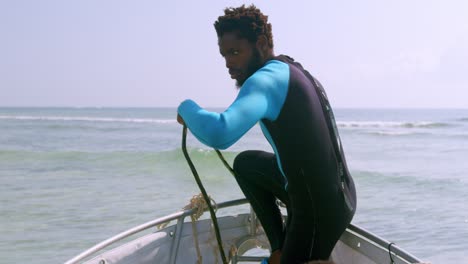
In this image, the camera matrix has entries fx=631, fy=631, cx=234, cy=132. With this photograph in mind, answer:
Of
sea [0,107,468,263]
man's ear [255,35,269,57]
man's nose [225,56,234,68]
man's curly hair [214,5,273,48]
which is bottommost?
sea [0,107,468,263]

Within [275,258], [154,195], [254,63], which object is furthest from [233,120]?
[154,195]

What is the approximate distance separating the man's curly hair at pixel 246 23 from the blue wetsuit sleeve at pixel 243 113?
10.5 inches

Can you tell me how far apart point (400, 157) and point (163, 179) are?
9466 mm

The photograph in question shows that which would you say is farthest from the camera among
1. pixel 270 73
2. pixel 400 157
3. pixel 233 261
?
pixel 400 157

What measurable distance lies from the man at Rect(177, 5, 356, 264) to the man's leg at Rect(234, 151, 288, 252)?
1.06ft

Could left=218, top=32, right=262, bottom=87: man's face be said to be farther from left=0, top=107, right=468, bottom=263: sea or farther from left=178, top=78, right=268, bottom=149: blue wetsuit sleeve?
left=0, top=107, right=468, bottom=263: sea

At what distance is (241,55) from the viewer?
101 inches

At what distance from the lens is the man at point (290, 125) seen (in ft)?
7.40

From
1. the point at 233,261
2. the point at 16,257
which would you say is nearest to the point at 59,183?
the point at 16,257

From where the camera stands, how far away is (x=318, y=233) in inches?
101

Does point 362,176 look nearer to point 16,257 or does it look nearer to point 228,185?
point 228,185

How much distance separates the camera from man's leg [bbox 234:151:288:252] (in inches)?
118

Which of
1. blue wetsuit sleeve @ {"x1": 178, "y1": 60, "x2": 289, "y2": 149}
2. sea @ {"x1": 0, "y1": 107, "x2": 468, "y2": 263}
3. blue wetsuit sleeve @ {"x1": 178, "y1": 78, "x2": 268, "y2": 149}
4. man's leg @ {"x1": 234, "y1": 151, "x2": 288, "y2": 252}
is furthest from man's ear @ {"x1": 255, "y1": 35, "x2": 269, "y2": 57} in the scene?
sea @ {"x1": 0, "y1": 107, "x2": 468, "y2": 263}

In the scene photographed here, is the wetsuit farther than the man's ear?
No
